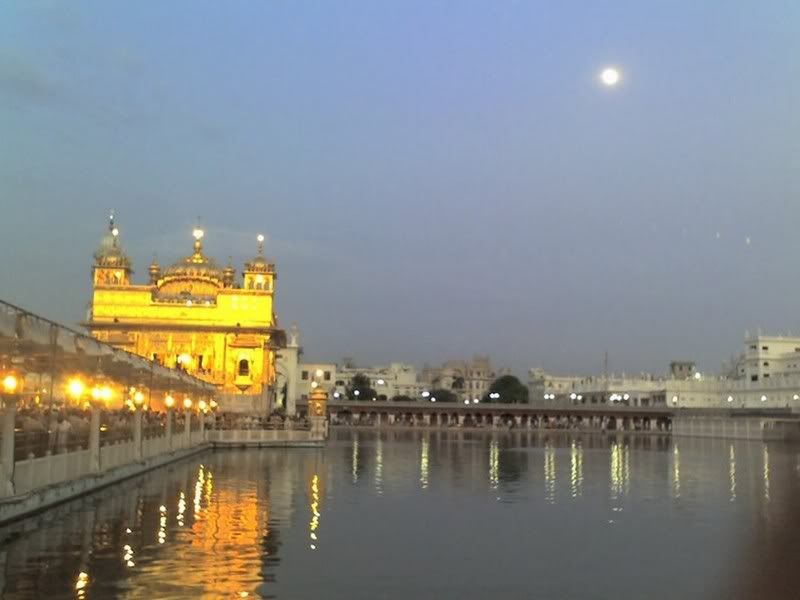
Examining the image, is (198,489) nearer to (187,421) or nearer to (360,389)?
(187,421)

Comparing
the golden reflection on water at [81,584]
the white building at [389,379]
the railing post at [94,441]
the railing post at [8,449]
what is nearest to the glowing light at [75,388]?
the railing post at [94,441]

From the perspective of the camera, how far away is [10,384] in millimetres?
14539

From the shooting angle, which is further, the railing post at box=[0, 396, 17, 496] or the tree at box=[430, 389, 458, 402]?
the tree at box=[430, 389, 458, 402]

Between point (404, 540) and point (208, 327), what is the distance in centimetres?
4361

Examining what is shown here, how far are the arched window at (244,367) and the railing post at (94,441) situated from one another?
35770 millimetres

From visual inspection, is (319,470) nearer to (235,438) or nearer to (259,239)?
(235,438)

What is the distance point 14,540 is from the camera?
12.7m

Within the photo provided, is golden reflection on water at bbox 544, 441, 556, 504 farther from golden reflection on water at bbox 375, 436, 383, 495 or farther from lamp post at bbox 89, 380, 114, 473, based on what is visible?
lamp post at bbox 89, 380, 114, 473

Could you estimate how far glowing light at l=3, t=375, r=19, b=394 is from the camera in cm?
1432

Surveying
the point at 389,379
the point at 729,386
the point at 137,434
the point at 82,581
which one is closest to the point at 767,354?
the point at 729,386

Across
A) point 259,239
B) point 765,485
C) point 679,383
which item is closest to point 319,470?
point 765,485

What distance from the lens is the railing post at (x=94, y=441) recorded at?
19.8 metres

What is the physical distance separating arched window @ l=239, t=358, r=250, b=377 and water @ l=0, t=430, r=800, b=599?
1199 inches

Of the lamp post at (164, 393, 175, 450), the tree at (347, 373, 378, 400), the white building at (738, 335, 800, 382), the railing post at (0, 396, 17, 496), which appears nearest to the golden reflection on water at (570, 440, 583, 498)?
the railing post at (0, 396, 17, 496)
